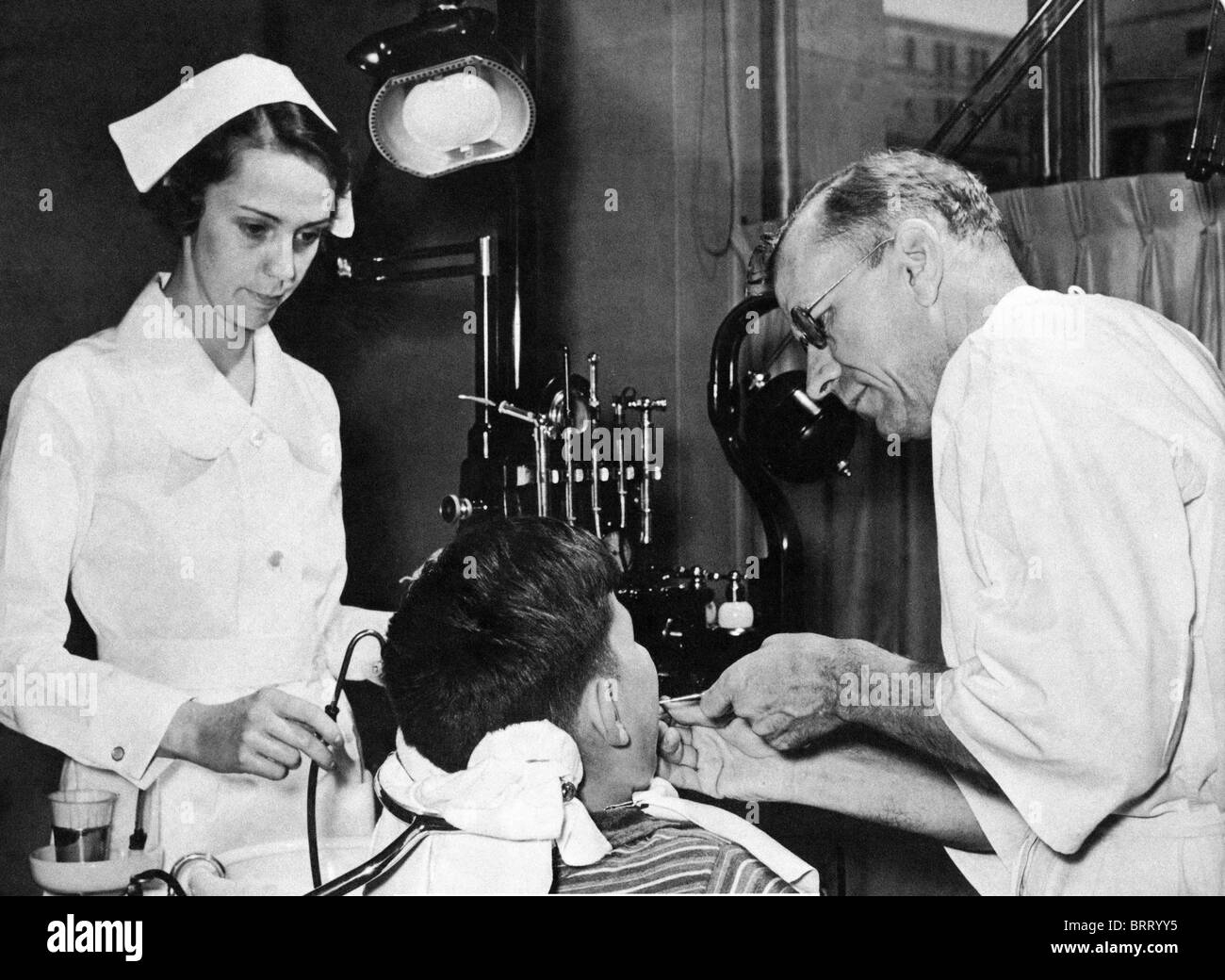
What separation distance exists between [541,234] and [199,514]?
0.64 meters

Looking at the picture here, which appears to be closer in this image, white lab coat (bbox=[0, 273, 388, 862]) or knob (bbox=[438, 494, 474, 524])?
white lab coat (bbox=[0, 273, 388, 862])

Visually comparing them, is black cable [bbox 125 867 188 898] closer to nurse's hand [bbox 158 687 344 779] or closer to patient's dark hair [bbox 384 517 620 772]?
nurse's hand [bbox 158 687 344 779]

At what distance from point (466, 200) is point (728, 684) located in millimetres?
805

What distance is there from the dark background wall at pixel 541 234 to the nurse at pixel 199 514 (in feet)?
0.14

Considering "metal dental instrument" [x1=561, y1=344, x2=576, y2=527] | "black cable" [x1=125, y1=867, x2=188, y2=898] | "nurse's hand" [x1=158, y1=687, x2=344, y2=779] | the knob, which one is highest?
"metal dental instrument" [x1=561, y1=344, x2=576, y2=527]

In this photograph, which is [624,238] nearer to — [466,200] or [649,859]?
[466,200]

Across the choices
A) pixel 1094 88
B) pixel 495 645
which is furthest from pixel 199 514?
pixel 1094 88

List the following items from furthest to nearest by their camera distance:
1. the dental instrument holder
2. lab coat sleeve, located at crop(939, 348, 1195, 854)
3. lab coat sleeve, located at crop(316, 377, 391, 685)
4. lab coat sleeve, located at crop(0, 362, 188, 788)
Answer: the dental instrument holder, lab coat sleeve, located at crop(316, 377, 391, 685), lab coat sleeve, located at crop(0, 362, 188, 788), lab coat sleeve, located at crop(939, 348, 1195, 854)

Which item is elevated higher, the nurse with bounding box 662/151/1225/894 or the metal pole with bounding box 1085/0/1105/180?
the metal pole with bounding box 1085/0/1105/180

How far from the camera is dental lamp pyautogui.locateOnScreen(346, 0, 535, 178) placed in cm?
168

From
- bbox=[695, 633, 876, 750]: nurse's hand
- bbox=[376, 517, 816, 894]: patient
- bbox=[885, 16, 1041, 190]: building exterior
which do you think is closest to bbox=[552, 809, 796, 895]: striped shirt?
bbox=[376, 517, 816, 894]: patient

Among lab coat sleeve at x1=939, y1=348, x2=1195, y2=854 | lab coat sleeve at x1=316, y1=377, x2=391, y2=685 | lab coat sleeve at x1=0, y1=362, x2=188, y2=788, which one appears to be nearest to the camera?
lab coat sleeve at x1=939, y1=348, x2=1195, y2=854
